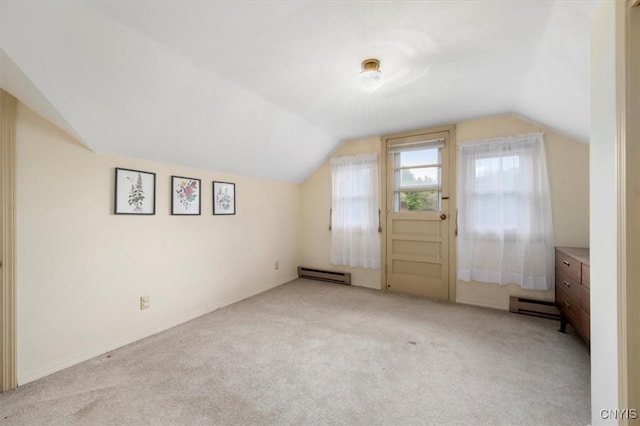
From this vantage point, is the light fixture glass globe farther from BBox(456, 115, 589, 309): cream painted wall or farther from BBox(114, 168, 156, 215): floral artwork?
BBox(114, 168, 156, 215): floral artwork

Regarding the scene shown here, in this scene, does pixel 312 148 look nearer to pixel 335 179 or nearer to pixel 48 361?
pixel 335 179

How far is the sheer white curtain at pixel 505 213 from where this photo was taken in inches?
118

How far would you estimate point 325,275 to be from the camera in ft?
14.8

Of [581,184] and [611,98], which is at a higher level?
[611,98]

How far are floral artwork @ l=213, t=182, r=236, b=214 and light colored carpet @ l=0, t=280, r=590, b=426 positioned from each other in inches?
51.8

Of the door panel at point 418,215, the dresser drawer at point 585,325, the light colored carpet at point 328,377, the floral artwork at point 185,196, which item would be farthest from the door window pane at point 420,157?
the floral artwork at point 185,196

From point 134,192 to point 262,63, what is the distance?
1703 mm

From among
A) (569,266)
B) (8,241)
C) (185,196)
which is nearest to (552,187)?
(569,266)

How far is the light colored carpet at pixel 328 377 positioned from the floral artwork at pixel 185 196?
124 centimetres

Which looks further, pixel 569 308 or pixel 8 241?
pixel 569 308

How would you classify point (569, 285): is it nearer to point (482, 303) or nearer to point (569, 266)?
point (569, 266)

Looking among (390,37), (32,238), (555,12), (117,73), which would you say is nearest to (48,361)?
(32,238)

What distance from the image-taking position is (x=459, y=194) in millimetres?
3443

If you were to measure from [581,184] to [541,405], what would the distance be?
2.42 meters
